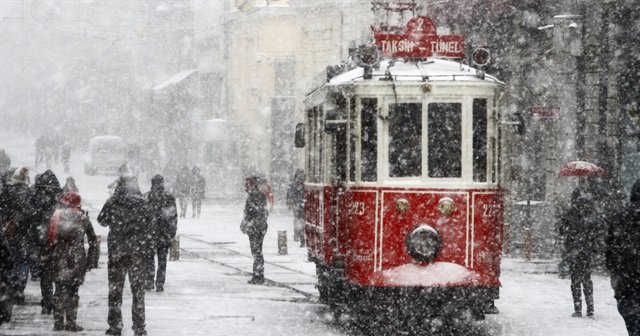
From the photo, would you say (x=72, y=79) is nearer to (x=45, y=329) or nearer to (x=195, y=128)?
(x=195, y=128)

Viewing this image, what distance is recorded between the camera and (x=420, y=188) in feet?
44.9

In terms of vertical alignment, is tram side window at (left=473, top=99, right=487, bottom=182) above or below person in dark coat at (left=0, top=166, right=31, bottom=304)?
above

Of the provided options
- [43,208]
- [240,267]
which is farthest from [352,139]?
[240,267]

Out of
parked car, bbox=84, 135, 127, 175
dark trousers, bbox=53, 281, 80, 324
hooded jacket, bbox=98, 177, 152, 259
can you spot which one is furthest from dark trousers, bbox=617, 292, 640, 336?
parked car, bbox=84, 135, 127, 175

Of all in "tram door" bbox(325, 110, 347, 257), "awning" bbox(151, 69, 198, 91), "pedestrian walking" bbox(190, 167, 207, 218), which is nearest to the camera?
"tram door" bbox(325, 110, 347, 257)

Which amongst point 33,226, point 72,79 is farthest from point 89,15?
point 33,226

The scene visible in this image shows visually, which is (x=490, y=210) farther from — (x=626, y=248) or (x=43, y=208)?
(x=43, y=208)

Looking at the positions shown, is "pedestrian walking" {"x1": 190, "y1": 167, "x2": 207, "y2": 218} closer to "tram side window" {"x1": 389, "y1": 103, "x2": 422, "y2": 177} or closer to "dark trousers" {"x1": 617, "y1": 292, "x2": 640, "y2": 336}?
"tram side window" {"x1": 389, "y1": 103, "x2": 422, "y2": 177}

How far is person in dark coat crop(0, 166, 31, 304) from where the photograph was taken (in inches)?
604

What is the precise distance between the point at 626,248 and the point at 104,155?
54379mm

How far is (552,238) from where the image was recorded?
25.8 m

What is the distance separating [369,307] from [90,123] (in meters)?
73.6

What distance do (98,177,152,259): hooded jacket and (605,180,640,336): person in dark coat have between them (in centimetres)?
568

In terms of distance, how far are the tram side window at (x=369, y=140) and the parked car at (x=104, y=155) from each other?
4887 cm
